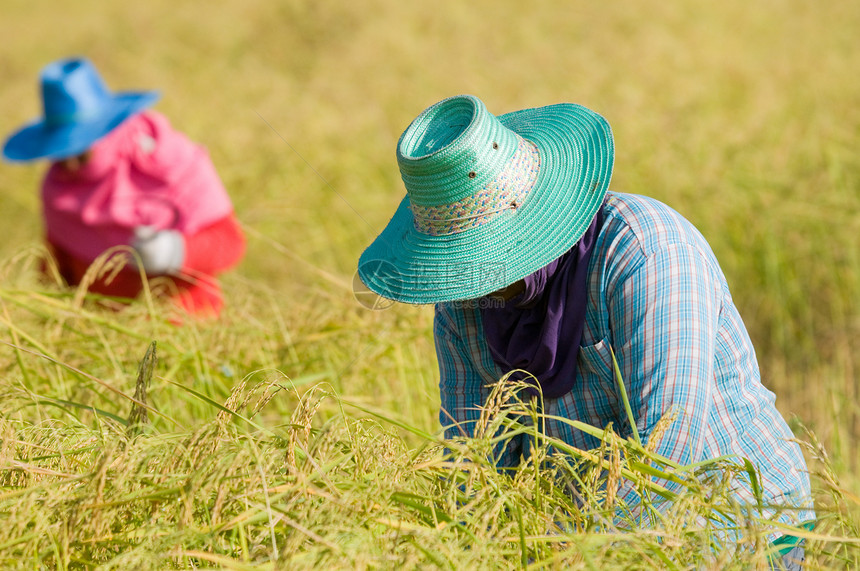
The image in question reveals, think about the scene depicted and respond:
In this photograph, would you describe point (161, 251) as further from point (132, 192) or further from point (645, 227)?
point (645, 227)

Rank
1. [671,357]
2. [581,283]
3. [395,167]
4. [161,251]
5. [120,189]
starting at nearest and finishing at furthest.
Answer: [671,357]
[581,283]
[161,251]
[120,189]
[395,167]

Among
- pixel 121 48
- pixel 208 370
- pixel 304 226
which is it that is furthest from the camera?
pixel 121 48

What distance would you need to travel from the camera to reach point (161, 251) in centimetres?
290

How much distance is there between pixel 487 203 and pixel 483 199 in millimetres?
10

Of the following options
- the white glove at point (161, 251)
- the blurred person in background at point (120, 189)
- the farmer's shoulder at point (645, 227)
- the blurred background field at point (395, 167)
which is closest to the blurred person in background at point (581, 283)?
the farmer's shoulder at point (645, 227)

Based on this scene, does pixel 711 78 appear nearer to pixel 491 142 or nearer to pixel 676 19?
pixel 676 19

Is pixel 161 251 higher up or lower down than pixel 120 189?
lower down

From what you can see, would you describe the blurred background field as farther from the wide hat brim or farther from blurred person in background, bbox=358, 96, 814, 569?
the wide hat brim

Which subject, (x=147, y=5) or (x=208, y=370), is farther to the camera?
(x=147, y=5)

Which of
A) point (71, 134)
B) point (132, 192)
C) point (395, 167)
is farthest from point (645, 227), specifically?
point (395, 167)

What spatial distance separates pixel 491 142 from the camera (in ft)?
4.21

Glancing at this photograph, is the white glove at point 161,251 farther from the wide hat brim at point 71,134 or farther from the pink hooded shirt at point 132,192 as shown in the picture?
the wide hat brim at point 71,134

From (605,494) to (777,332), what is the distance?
2.27 meters

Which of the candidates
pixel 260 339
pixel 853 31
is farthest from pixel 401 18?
pixel 260 339
